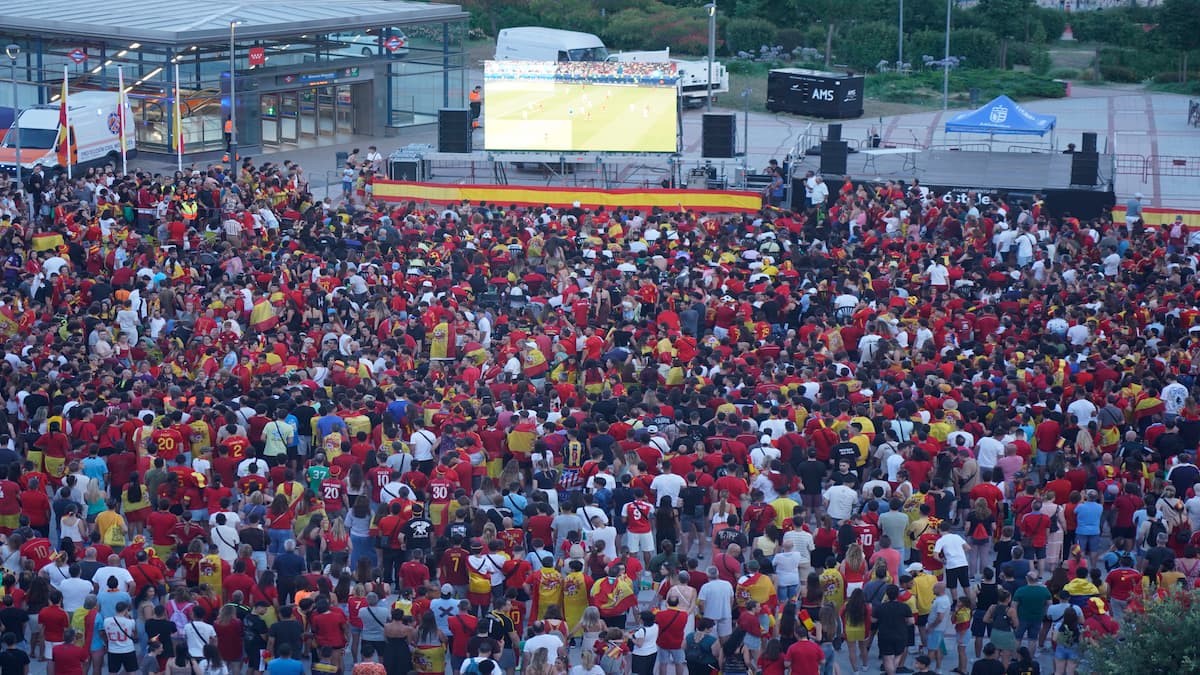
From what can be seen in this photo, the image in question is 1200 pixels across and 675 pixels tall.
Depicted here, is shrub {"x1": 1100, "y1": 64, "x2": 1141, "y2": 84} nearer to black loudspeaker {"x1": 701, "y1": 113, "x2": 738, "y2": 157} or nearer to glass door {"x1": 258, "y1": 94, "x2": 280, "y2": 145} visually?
black loudspeaker {"x1": 701, "y1": 113, "x2": 738, "y2": 157}

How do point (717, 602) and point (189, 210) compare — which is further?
point (189, 210)

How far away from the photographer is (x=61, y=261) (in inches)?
1044

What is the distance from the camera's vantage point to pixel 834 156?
3672 cm

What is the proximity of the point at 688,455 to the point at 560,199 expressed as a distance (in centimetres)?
1938

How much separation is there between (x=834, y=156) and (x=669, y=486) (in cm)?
2067

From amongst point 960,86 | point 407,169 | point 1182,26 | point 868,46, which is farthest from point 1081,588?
point 868,46

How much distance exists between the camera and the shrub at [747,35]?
6844cm

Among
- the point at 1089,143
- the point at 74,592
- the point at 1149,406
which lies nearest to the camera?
the point at 74,592

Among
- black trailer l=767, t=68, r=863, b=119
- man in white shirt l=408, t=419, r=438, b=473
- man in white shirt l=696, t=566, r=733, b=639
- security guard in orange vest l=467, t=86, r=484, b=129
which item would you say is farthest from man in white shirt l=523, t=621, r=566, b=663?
black trailer l=767, t=68, r=863, b=119

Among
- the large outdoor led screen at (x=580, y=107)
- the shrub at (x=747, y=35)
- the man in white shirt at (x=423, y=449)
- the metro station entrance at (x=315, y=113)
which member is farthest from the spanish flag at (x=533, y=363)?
the shrub at (x=747, y=35)

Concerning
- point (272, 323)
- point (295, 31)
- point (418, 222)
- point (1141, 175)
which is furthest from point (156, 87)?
point (1141, 175)

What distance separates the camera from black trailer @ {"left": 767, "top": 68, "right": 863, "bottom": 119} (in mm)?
51938

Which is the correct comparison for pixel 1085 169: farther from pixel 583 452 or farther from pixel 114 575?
pixel 114 575

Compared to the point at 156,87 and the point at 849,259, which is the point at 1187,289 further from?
the point at 156,87
